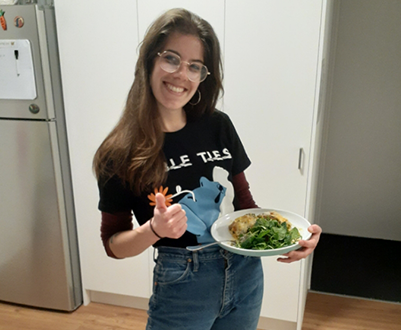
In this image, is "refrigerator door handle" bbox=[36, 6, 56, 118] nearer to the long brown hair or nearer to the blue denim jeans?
the long brown hair

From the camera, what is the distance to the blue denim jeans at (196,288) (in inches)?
33.9

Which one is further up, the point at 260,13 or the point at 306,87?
→ the point at 260,13

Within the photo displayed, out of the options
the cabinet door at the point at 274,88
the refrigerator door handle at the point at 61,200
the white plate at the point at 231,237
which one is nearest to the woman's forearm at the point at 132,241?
the white plate at the point at 231,237

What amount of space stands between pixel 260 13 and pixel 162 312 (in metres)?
1.07

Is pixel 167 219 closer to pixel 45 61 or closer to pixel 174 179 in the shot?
pixel 174 179

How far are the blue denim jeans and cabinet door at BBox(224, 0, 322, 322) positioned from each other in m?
0.63

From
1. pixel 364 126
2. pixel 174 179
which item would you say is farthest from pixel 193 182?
pixel 364 126

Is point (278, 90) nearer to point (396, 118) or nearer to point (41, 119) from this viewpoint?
point (41, 119)

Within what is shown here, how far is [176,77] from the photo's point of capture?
2.87 feet

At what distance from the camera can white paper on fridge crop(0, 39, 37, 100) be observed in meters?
1.54

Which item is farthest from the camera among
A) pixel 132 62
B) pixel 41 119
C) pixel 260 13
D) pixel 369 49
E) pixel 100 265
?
pixel 369 49

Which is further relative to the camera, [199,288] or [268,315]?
[268,315]

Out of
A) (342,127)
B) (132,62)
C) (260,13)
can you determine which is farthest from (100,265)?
(342,127)

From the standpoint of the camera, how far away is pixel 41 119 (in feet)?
5.29
